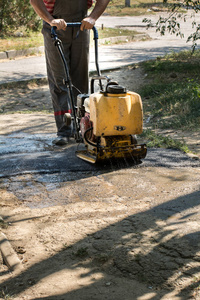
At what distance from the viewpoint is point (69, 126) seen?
5.27 metres

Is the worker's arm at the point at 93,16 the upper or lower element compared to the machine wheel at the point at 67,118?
upper

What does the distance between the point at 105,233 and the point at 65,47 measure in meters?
2.69

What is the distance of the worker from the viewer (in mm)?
4883

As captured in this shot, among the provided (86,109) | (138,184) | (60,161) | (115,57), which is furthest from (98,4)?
(115,57)

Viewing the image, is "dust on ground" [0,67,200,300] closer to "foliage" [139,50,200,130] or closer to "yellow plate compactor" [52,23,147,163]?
"yellow plate compactor" [52,23,147,163]

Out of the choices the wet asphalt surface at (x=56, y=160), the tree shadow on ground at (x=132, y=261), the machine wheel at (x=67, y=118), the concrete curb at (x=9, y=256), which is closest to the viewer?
the tree shadow on ground at (x=132, y=261)

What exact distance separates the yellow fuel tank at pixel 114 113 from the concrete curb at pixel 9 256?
4.93ft

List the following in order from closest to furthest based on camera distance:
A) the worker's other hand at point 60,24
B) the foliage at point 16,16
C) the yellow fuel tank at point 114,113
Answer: the yellow fuel tank at point 114,113 → the worker's other hand at point 60,24 → the foliage at point 16,16

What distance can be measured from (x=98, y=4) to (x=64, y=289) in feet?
10.9

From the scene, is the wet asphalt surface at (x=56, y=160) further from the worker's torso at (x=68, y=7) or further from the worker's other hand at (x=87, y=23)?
the worker's torso at (x=68, y=7)

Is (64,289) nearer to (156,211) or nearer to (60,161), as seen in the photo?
(156,211)

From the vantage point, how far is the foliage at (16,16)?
1443 cm

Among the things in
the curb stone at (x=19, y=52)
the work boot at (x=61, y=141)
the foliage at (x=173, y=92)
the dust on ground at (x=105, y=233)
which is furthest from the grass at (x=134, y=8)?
the dust on ground at (x=105, y=233)

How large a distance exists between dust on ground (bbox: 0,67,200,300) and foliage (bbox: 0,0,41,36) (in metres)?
11.4
